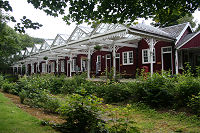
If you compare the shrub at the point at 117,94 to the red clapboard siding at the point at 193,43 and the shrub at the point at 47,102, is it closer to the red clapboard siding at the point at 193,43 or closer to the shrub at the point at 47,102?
the shrub at the point at 47,102

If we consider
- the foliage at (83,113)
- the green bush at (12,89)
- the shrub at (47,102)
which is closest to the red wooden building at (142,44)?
the shrub at (47,102)

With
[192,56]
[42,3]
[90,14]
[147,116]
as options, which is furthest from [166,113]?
[192,56]

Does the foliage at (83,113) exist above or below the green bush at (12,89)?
above

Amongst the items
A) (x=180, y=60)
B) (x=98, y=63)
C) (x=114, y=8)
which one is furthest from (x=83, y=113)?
(x=98, y=63)

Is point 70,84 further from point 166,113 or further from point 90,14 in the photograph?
point 90,14

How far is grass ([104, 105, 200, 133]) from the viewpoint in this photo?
4.93 meters

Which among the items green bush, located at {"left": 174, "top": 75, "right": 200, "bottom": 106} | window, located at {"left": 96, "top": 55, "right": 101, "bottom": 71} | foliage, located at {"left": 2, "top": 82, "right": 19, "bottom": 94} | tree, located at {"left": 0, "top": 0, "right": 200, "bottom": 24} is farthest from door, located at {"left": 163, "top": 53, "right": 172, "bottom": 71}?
foliage, located at {"left": 2, "top": 82, "right": 19, "bottom": 94}

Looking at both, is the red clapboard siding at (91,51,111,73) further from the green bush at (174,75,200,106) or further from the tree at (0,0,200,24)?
the tree at (0,0,200,24)

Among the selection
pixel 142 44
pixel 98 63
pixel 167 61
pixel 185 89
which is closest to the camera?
pixel 185 89

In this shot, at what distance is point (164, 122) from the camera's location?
5715mm

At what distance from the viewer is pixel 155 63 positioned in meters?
16.9

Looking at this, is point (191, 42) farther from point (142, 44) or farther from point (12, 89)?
point (12, 89)

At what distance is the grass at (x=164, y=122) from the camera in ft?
16.2

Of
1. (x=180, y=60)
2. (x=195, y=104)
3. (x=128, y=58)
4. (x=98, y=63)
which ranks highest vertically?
(x=128, y=58)
